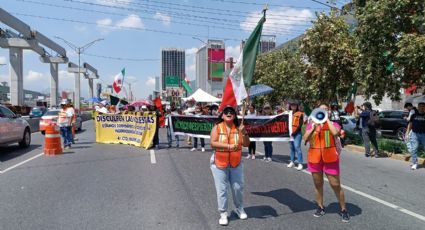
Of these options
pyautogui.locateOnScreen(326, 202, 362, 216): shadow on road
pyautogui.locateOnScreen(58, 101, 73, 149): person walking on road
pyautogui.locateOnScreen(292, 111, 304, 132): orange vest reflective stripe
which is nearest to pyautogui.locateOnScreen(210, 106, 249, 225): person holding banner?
pyautogui.locateOnScreen(326, 202, 362, 216): shadow on road

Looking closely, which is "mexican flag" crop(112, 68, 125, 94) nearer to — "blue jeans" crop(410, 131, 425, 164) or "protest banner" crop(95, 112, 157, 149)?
"protest banner" crop(95, 112, 157, 149)

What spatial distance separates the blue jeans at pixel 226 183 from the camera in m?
5.88

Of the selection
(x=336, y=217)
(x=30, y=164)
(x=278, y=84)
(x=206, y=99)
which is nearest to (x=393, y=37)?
(x=336, y=217)

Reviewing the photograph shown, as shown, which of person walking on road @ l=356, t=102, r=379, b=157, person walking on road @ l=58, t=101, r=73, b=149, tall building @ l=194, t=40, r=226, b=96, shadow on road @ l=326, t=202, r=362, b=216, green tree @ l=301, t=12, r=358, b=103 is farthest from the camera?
tall building @ l=194, t=40, r=226, b=96

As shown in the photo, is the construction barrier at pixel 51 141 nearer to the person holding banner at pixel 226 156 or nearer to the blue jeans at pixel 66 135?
the blue jeans at pixel 66 135

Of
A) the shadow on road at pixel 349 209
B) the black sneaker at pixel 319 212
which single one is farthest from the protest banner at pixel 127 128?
the black sneaker at pixel 319 212

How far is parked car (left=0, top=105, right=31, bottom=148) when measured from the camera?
14125 millimetres

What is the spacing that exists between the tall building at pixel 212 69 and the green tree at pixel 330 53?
6138 cm

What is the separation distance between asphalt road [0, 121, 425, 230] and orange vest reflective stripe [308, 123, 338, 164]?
0.88m

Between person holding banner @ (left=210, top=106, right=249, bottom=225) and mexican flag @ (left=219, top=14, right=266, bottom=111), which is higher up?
mexican flag @ (left=219, top=14, right=266, bottom=111)

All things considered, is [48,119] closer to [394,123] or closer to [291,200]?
[394,123]

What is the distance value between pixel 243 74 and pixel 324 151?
1.75 metres

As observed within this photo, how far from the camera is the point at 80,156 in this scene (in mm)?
13586

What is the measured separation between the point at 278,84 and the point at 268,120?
2148cm
